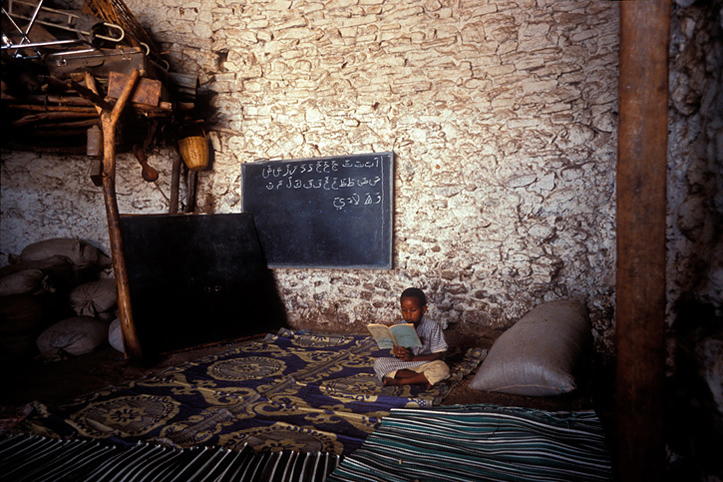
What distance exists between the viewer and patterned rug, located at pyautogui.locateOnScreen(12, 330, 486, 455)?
215 centimetres

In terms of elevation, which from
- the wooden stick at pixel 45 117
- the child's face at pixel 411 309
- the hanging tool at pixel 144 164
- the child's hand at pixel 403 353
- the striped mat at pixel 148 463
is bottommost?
the striped mat at pixel 148 463

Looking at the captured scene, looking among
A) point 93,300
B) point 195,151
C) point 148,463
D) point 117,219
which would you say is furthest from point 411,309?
point 93,300

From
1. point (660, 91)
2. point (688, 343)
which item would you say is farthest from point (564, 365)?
point (660, 91)

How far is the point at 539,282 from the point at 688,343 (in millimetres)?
2252

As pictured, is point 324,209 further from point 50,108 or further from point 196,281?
point 50,108

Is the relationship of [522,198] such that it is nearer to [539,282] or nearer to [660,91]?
[539,282]

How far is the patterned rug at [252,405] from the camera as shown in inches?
84.8

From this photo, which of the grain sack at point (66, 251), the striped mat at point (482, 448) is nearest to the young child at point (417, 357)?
the striped mat at point (482, 448)

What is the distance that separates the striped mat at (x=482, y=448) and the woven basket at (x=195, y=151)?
361cm

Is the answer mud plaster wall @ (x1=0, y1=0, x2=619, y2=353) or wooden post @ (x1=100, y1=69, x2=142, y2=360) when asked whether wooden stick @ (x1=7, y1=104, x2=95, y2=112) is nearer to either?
wooden post @ (x1=100, y1=69, x2=142, y2=360)

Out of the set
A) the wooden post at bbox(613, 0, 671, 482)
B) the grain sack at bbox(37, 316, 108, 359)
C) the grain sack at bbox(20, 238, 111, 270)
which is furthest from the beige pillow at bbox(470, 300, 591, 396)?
the grain sack at bbox(20, 238, 111, 270)

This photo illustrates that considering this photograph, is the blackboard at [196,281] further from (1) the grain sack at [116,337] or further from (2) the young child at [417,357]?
(2) the young child at [417,357]

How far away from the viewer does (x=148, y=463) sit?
1.86 meters

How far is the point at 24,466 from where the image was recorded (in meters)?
1.88
